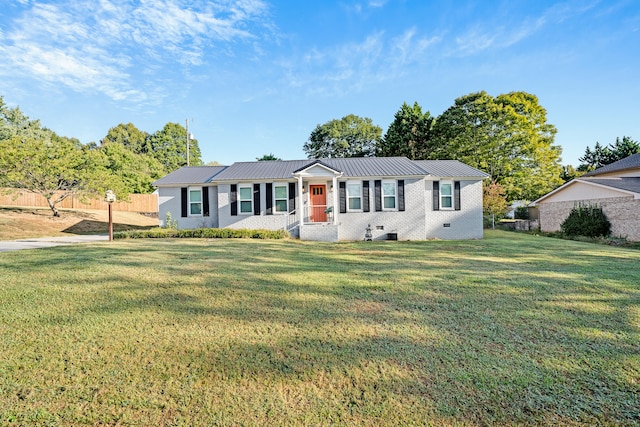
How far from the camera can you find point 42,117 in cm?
3778

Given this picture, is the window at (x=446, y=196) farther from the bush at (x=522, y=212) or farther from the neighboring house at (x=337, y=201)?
the bush at (x=522, y=212)

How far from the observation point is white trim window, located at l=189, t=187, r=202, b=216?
16.2 metres

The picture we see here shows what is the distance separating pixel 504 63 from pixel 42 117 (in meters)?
50.2

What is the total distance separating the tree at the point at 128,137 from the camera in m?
50.8

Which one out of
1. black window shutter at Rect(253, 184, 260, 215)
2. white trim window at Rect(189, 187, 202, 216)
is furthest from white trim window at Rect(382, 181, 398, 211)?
white trim window at Rect(189, 187, 202, 216)

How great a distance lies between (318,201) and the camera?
15867 mm

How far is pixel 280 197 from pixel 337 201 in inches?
117

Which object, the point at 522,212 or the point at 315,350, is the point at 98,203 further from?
the point at 522,212

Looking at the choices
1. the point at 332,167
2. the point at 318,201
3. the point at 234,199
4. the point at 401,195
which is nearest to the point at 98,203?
the point at 234,199

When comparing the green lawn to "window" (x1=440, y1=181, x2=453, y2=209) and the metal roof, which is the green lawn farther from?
"window" (x1=440, y1=181, x2=453, y2=209)

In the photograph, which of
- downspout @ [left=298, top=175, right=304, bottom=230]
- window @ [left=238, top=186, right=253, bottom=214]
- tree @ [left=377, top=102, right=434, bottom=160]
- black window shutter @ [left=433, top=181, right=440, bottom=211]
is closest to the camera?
downspout @ [left=298, top=175, right=304, bottom=230]

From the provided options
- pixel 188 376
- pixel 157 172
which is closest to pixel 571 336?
pixel 188 376

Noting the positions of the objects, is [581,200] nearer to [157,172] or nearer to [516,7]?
[516,7]

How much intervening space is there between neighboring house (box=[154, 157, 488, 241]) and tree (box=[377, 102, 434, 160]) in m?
16.2
